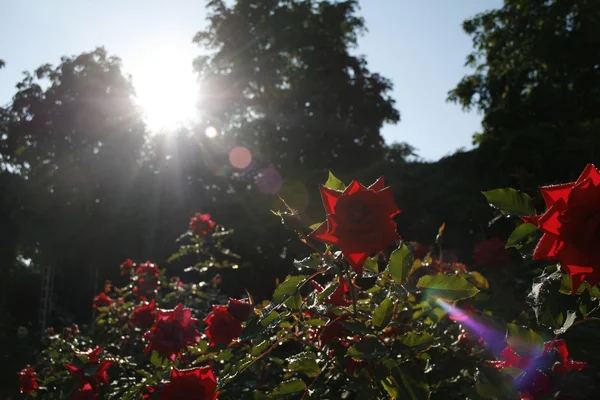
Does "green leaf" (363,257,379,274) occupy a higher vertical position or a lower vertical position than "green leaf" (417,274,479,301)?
higher

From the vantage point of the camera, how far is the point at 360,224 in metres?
0.96

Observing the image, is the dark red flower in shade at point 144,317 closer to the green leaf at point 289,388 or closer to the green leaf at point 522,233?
the green leaf at point 289,388

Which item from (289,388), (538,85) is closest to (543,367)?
(289,388)

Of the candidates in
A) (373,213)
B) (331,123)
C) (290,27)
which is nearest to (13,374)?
(373,213)

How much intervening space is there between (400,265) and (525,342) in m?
0.28

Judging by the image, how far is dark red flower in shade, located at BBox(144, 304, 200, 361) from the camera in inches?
70.2

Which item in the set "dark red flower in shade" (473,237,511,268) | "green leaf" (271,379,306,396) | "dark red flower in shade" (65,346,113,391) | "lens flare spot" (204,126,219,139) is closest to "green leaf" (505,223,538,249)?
"green leaf" (271,379,306,396)

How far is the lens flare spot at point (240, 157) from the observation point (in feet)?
49.2

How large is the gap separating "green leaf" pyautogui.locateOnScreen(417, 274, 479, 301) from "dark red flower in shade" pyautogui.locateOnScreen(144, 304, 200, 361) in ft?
3.55

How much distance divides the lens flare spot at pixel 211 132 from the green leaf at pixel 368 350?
53.2 ft

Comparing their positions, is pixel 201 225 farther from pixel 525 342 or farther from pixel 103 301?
pixel 525 342

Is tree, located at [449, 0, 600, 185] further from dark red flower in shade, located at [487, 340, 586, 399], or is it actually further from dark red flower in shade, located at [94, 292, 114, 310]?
dark red flower in shade, located at [487, 340, 586, 399]

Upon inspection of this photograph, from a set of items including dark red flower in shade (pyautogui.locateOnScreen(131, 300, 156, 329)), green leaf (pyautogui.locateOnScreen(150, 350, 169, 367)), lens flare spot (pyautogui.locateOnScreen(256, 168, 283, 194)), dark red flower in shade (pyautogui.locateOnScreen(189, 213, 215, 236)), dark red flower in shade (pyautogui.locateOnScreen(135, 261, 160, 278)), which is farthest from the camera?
lens flare spot (pyautogui.locateOnScreen(256, 168, 283, 194))

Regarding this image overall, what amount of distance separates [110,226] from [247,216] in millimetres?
3862
